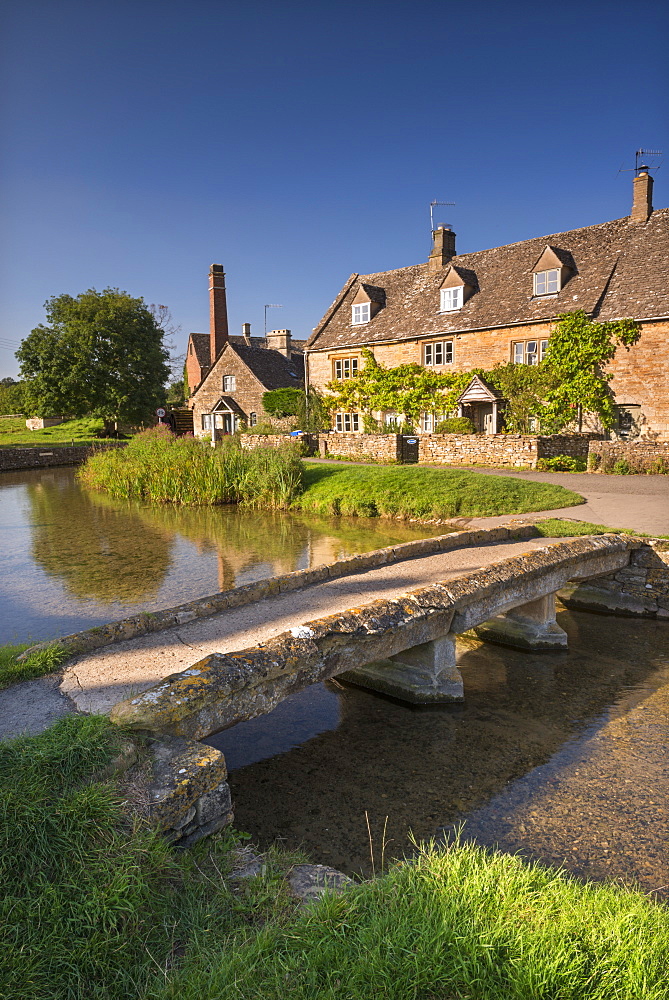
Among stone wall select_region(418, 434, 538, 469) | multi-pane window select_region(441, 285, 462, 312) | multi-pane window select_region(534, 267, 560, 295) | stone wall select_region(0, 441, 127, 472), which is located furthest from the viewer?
stone wall select_region(0, 441, 127, 472)

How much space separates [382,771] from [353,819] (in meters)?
0.75

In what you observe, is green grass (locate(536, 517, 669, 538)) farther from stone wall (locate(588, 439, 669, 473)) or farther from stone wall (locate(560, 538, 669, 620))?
stone wall (locate(588, 439, 669, 473))

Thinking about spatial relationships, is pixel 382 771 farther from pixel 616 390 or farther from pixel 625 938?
pixel 616 390

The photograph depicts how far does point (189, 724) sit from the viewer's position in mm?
4172

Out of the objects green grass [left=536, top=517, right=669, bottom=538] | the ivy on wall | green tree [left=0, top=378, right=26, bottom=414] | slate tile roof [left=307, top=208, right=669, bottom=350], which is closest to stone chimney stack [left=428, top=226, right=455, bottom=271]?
slate tile roof [left=307, top=208, right=669, bottom=350]

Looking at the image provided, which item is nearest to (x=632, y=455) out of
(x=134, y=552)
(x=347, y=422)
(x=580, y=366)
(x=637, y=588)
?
(x=580, y=366)

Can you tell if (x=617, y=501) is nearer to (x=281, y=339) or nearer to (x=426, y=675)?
(x=426, y=675)

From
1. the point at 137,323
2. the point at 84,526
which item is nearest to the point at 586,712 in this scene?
the point at 84,526

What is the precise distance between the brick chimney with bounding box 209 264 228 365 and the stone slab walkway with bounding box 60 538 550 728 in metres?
38.3

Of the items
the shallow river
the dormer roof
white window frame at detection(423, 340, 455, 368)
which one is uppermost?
the dormer roof

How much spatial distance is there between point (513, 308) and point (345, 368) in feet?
33.0

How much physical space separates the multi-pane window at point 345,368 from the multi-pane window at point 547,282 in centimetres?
1025

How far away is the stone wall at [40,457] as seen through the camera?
3653 centimetres

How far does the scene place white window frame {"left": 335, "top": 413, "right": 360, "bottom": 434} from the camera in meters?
33.8
